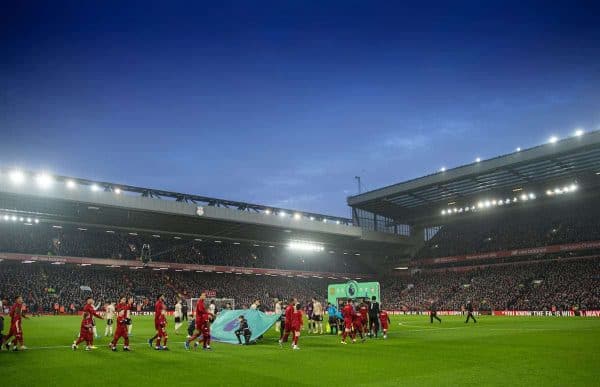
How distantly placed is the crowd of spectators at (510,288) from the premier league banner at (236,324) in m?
42.6

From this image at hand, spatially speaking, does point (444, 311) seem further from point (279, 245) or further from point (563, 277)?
point (279, 245)

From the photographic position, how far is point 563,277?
2406 inches

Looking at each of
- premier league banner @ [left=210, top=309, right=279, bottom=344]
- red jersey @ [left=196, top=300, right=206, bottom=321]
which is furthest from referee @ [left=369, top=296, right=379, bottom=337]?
red jersey @ [left=196, top=300, right=206, bottom=321]

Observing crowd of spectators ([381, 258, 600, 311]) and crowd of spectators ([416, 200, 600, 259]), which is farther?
crowd of spectators ([416, 200, 600, 259])

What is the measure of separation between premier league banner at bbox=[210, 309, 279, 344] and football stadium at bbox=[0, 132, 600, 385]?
75mm

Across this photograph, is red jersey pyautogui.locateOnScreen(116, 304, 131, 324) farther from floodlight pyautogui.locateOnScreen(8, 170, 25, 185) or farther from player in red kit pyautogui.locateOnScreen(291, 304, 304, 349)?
floodlight pyautogui.locateOnScreen(8, 170, 25, 185)

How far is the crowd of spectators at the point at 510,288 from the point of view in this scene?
185ft

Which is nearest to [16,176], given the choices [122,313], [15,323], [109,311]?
[109,311]

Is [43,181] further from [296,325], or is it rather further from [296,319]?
[296,325]

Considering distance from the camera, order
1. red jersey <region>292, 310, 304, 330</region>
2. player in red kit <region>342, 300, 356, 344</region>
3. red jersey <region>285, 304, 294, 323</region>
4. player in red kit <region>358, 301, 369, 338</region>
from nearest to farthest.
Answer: red jersey <region>292, 310, 304, 330</region> < red jersey <region>285, 304, 294, 323</region> < player in red kit <region>342, 300, 356, 344</region> < player in red kit <region>358, 301, 369, 338</region>

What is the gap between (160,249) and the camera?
7125 cm

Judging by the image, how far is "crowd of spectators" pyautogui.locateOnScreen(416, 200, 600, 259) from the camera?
67.5 meters

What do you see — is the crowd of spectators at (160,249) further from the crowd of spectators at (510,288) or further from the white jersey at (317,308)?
the white jersey at (317,308)


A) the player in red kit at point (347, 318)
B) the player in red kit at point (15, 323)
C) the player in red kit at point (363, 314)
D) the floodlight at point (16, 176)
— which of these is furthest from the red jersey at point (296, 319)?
the floodlight at point (16, 176)
